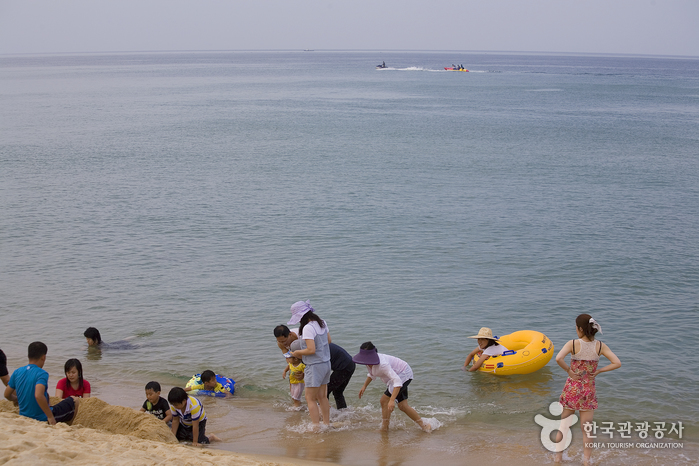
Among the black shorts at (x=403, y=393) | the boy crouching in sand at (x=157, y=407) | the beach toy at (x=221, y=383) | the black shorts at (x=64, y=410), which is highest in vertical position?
the black shorts at (x=64, y=410)

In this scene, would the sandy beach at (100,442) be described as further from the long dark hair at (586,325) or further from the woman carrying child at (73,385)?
the long dark hair at (586,325)

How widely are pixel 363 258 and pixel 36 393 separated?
11627 mm

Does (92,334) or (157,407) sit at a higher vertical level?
(157,407)

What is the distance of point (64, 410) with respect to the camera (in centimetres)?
675

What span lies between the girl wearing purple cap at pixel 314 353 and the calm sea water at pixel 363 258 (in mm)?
641

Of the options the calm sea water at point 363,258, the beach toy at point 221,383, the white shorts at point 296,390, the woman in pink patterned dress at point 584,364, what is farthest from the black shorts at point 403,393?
the beach toy at point 221,383

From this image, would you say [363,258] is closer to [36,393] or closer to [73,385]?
[73,385]

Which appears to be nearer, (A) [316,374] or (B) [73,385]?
(B) [73,385]

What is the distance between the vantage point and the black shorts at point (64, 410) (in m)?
6.71

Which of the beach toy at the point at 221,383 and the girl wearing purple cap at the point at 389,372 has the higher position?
the girl wearing purple cap at the point at 389,372

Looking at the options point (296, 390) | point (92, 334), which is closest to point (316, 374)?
point (296, 390)

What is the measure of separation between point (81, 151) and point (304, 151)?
1275 centimetres

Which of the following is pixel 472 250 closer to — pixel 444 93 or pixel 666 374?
pixel 666 374

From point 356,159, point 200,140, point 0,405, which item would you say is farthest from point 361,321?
point 200,140
